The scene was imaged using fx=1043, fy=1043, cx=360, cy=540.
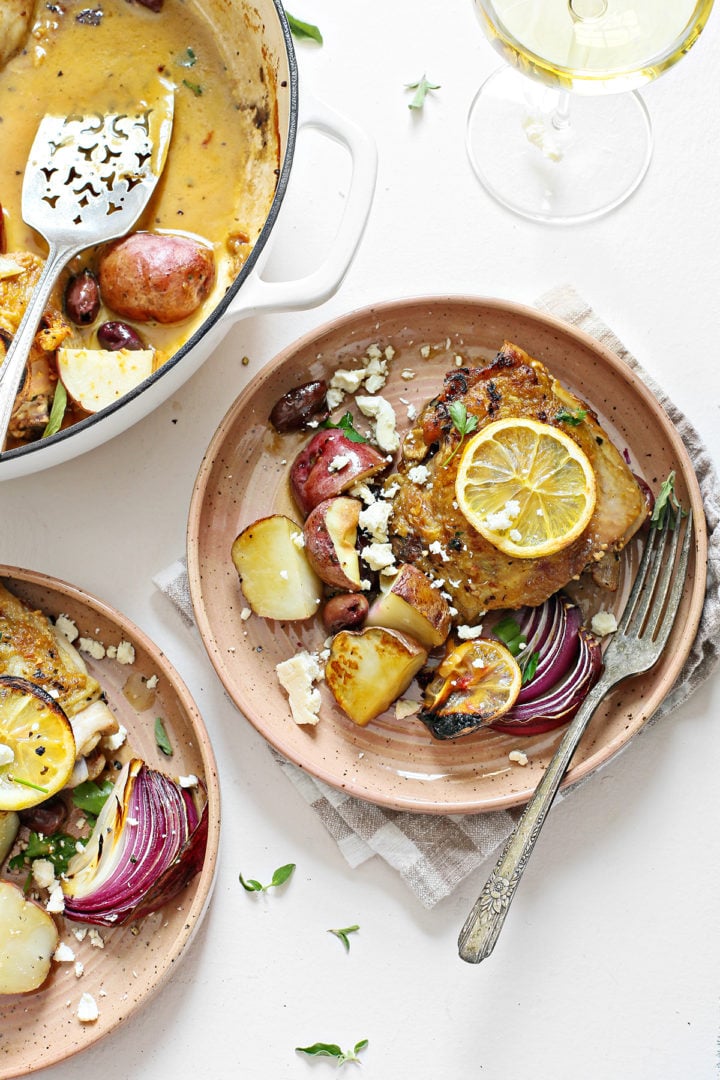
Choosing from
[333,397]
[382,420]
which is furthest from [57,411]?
[382,420]

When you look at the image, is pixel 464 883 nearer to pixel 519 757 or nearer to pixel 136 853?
pixel 519 757

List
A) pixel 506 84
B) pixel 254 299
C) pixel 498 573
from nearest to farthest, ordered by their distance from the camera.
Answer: pixel 254 299 → pixel 498 573 → pixel 506 84

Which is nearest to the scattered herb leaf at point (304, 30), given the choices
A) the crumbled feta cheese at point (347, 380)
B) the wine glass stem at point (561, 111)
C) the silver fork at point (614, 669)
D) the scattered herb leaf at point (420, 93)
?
the scattered herb leaf at point (420, 93)

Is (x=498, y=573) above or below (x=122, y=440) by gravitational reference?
above

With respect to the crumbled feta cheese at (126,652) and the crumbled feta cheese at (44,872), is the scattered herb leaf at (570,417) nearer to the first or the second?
the crumbled feta cheese at (126,652)

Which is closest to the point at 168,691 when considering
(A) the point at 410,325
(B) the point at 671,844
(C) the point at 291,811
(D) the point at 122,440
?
(C) the point at 291,811

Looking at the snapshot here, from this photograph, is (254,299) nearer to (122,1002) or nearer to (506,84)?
(506,84)
